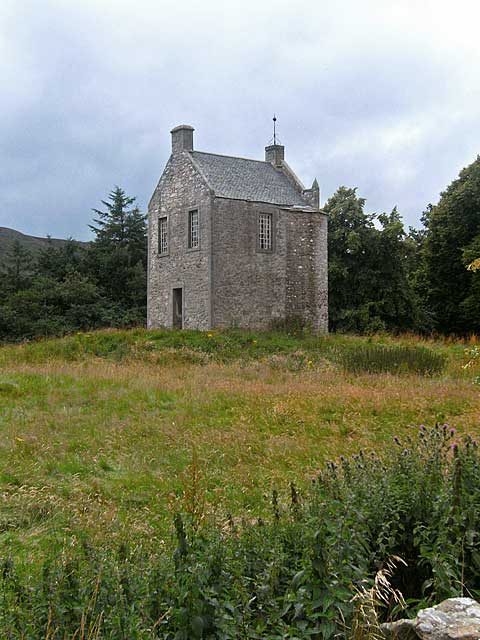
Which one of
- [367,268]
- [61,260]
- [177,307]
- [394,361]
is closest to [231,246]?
[177,307]

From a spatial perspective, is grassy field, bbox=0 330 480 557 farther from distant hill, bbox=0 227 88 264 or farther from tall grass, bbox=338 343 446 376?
distant hill, bbox=0 227 88 264

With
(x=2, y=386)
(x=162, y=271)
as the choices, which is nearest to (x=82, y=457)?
(x=2, y=386)

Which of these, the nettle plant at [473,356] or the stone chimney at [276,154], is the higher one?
the stone chimney at [276,154]

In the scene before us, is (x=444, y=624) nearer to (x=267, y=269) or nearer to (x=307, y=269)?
(x=267, y=269)

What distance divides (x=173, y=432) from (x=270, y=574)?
20.3 ft

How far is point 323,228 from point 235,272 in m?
5.26

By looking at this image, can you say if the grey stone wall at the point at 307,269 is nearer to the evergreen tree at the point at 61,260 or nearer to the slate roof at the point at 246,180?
the slate roof at the point at 246,180

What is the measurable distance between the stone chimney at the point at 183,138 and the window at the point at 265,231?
14.9 feet

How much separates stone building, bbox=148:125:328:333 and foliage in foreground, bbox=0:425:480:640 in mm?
21299

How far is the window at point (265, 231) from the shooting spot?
27.8 metres

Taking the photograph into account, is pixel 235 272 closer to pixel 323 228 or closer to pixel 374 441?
pixel 323 228

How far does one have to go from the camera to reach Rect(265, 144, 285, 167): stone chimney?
31.1 meters

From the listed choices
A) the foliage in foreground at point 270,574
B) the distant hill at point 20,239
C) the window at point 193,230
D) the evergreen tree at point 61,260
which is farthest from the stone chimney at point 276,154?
the distant hill at point 20,239

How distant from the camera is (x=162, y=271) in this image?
29094mm
